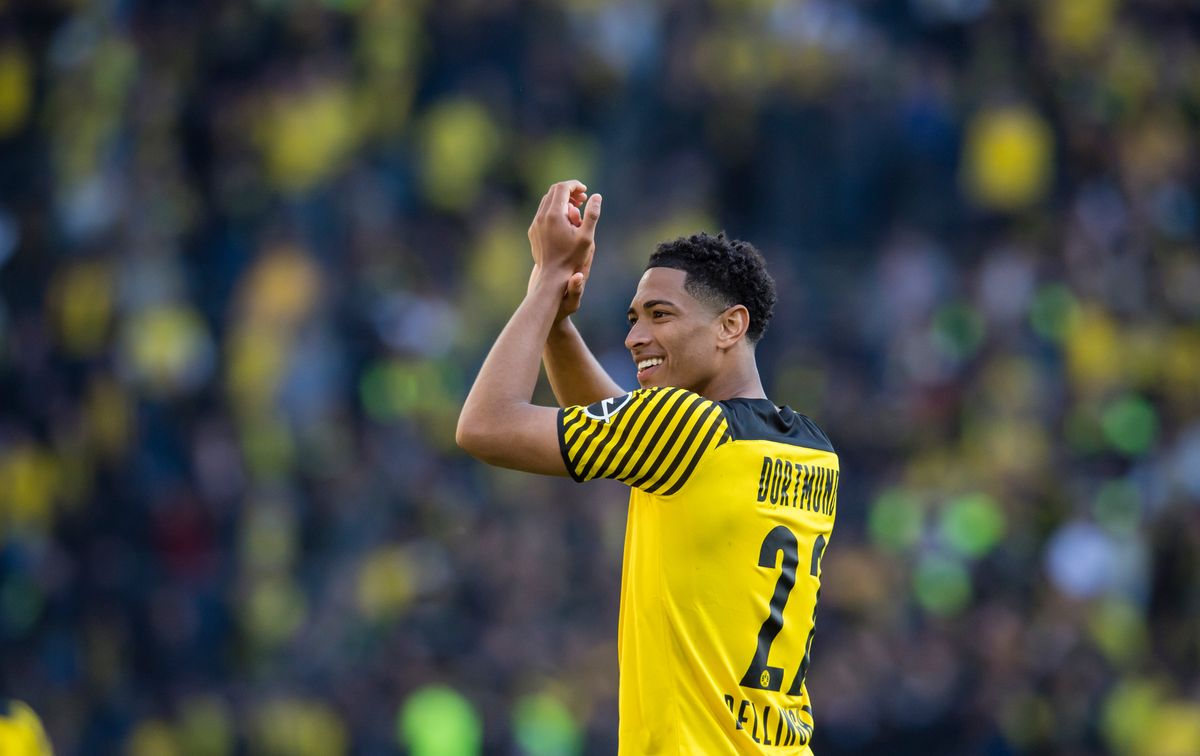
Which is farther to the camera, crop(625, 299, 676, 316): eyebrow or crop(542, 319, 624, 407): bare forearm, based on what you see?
crop(542, 319, 624, 407): bare forearm

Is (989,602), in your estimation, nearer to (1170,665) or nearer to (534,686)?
(1170,665)

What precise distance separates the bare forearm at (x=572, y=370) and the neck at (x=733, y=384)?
0.40 metres

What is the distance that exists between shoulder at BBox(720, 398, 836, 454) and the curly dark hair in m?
0.21

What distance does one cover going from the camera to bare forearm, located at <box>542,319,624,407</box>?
15.1ft

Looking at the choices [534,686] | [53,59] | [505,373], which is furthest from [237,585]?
[505,373]

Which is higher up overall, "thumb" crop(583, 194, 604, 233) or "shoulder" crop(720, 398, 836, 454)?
"thumb" crop(583, 194, 604, 233)

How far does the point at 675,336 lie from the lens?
13.8 feet

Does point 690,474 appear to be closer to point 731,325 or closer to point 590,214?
point 731,325

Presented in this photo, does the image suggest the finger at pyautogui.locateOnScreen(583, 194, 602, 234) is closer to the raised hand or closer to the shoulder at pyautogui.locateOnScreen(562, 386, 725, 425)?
the raised hand

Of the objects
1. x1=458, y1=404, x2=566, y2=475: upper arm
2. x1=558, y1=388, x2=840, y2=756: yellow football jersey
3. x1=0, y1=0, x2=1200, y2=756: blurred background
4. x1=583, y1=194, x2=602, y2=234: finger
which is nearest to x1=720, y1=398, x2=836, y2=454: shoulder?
x1=558, y1=388, x2=840, y2=756: yellow football jersey

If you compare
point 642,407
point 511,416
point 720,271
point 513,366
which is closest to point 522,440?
point 511,416

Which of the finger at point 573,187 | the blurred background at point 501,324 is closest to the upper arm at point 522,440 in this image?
the finger at point 573,187

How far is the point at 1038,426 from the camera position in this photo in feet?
37.8

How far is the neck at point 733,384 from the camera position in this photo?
4246 mm
